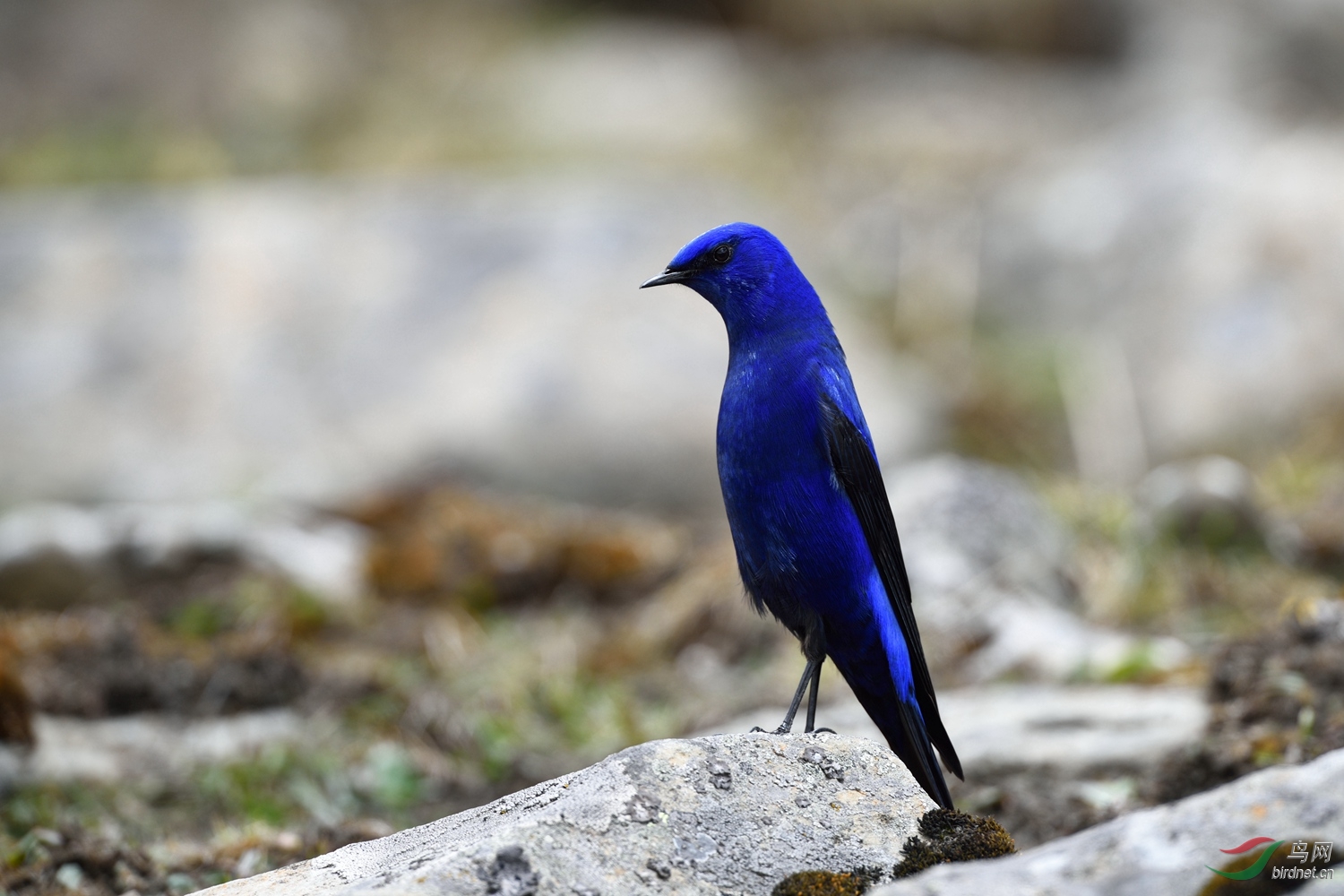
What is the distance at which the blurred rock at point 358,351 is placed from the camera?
8297 millimetres

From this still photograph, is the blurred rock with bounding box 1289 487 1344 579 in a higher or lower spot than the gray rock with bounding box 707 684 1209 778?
higher

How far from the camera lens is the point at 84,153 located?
12352mm

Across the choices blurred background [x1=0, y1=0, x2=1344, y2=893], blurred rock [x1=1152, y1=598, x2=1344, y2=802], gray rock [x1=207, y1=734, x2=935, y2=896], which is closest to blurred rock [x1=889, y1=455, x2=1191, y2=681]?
blurred background [x1=0, y1=0, x2=1344, y2=893]

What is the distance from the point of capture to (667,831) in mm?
2232

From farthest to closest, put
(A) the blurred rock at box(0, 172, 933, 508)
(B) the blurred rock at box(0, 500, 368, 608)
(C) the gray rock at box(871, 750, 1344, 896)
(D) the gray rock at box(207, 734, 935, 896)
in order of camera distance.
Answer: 1. (A) the blurred rock at box(0, 172, 933, 508)
2. (B) the blurred rock at box(0, 500, 368, 608)
3. (D) the gray rock at box(207, 734, 935, 896)
4. (C) the gray rock at box(871, 750, 1344, 896)

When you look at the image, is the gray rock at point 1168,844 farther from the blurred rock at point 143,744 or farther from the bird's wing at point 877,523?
the blurred rock at point 143,744

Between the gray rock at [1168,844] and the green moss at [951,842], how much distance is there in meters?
0.41

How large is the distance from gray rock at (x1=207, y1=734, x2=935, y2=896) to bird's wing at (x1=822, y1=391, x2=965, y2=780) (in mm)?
597

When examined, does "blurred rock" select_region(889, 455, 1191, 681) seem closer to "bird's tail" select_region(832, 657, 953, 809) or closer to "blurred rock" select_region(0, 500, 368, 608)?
"bird's tail" select_region(832, 657, 953, 809)

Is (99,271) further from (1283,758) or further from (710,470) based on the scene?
(1283,758)

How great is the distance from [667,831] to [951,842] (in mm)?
588

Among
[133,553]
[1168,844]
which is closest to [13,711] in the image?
[133,553]

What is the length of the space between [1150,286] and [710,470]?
388cm

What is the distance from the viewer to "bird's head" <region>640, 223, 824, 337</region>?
10.9ft
